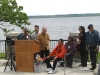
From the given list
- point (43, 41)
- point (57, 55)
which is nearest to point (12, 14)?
point (43, 41)

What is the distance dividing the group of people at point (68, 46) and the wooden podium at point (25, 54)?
399 millimetres

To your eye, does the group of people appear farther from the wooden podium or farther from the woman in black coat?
the wooden podium

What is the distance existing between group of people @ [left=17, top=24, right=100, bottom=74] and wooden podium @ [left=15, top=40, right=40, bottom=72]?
0.40 metres

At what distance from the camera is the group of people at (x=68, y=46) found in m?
9.27

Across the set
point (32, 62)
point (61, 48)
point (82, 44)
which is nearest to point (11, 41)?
point (32, 62)

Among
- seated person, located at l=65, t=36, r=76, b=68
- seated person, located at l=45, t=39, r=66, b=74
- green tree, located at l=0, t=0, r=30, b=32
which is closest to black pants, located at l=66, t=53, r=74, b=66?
seated person, located at l=65, t=36, r=76, b=68

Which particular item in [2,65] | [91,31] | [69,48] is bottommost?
[2,65]

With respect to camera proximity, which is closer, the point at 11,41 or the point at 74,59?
the point at 11,41

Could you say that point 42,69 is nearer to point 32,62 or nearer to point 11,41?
point 32,62

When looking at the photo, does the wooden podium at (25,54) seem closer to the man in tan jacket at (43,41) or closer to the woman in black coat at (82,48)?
the man in tan jacket at (43,41)

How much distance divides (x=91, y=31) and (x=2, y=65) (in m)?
3.92

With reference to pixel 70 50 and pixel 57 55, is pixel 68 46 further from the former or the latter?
pixel 57 55

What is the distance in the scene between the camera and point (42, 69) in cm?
958

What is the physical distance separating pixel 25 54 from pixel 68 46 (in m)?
1.69
